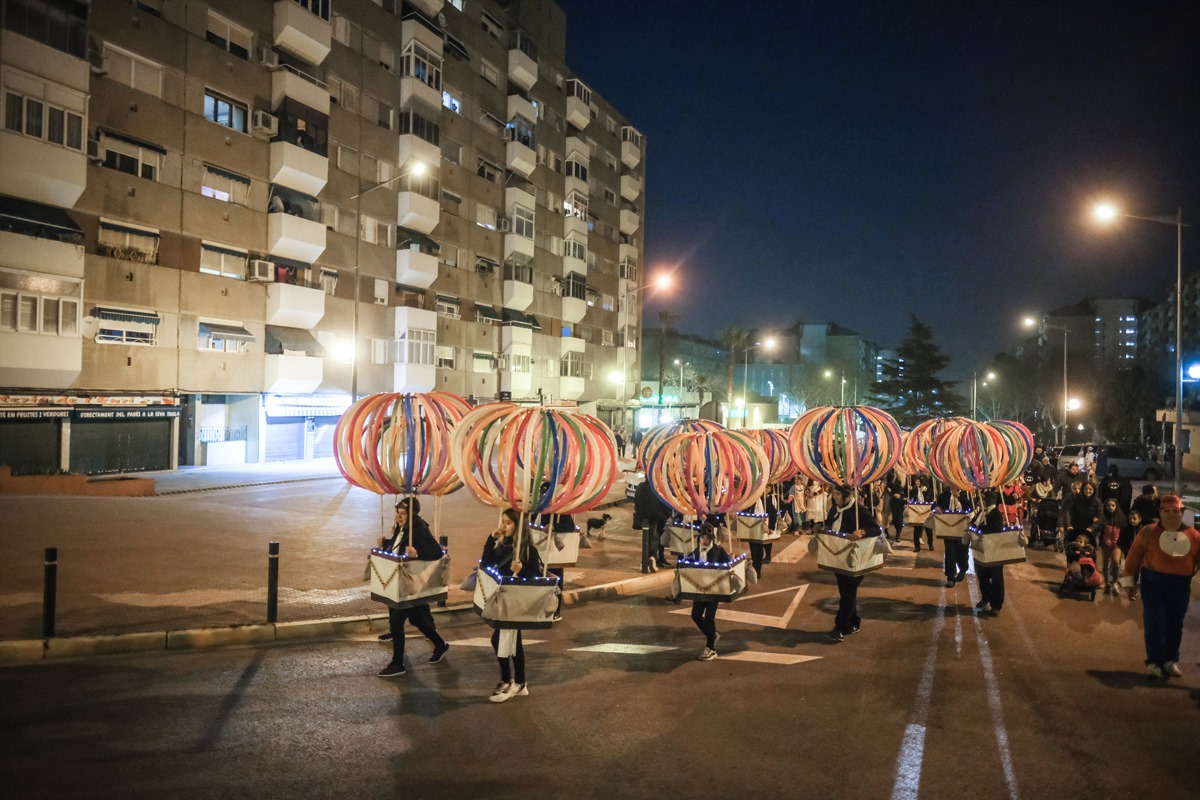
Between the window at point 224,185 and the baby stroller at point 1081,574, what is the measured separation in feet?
94.6

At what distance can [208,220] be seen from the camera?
91.2ft

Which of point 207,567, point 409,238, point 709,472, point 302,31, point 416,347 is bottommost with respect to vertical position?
point 207,567

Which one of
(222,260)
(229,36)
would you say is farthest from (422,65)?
(222,260)

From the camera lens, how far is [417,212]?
37.1 m

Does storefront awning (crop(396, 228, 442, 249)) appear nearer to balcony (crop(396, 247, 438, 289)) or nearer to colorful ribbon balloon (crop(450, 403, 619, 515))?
balcony (crop(396, 247, 438, 289))

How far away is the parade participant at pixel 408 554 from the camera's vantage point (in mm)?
7770

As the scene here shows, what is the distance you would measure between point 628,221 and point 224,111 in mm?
36787

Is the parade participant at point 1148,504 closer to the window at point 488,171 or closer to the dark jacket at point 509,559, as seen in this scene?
the dark jacket at point 509,559

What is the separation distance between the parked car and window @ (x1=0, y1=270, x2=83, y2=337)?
38.5 meters

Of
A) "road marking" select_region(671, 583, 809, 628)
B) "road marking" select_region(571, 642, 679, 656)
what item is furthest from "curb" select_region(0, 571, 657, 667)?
"road marking" select_region(671, 583, 809, 628)

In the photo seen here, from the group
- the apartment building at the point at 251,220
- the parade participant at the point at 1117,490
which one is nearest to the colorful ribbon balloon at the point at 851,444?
the parade participant at the point at 1117,490

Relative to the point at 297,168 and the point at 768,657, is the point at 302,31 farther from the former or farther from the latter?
the point at 768,657

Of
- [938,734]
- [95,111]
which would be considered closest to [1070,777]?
[938,734]

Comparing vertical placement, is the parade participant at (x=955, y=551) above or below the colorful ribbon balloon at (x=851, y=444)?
below
